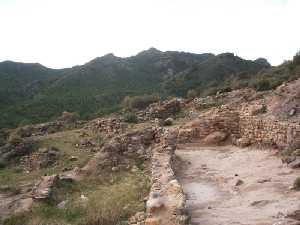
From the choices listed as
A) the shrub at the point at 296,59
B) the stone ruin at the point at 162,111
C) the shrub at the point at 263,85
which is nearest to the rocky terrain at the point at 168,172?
the stone ruin at the point at 162,111

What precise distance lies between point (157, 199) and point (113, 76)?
51.1 meters

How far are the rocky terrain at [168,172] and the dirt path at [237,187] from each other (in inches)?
0.9

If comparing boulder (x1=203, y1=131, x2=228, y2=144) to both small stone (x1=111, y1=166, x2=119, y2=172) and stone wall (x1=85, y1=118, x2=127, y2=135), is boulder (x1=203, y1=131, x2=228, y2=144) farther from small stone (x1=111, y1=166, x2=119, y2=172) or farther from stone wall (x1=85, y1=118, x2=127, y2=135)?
stone wall (x1=85, y1=118, x2=127, y2=135)

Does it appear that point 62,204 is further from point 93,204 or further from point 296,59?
point 296,59

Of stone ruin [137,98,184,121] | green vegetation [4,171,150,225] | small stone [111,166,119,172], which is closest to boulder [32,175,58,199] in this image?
green vegetation [4,171,150,225]

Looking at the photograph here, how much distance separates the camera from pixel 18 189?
615 inches

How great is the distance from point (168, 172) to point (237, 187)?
168 centimetres

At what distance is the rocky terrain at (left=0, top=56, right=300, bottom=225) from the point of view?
33.1 ft

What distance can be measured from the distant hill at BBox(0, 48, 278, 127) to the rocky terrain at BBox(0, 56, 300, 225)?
1632 cm

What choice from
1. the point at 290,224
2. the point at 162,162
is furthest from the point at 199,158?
the point at 290,224

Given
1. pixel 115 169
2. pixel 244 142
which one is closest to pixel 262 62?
pixel 244 142

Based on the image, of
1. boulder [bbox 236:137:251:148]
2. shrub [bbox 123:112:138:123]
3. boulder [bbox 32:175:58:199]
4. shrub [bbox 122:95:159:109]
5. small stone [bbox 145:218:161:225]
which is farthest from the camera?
shrub [bbox 122:95:159:109]

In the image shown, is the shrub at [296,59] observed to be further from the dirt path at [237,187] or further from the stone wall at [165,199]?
the stone wall at [165,199]

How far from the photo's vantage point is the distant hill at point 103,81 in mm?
44062
